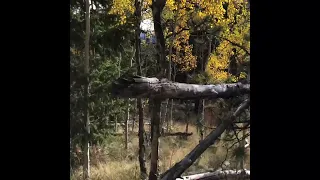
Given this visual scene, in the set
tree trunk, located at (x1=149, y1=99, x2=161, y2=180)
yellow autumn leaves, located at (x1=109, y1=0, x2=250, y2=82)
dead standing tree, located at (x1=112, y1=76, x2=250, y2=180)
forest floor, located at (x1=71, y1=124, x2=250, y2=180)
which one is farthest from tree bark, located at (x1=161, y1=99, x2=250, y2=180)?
yellow autumn leaves, located at (x1=109, y1=0, x2=250, y2=82)

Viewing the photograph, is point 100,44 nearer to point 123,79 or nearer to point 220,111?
point 220,111

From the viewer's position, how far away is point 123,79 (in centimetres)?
84

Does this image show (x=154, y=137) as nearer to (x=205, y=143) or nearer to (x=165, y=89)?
(x=205, y=143)

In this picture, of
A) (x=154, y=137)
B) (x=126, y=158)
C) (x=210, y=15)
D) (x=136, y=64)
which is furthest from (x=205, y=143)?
(x=126, y=158)

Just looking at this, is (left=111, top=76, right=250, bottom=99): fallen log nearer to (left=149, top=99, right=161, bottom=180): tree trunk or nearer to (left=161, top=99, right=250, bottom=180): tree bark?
(left=161, top=99, right=250, bottom=180): tree bark

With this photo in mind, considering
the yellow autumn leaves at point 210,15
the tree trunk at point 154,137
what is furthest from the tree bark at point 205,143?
the yellow autumn leaves at point 210,15

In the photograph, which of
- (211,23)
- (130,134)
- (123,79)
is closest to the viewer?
(123,79)

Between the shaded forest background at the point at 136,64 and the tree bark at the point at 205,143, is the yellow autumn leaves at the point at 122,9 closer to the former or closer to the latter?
the shaded forest background at the point at 136,64

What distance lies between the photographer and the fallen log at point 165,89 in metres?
0.85

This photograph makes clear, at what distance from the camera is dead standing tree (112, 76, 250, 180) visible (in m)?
0.85

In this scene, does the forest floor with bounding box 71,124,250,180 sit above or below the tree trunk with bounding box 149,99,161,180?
below
